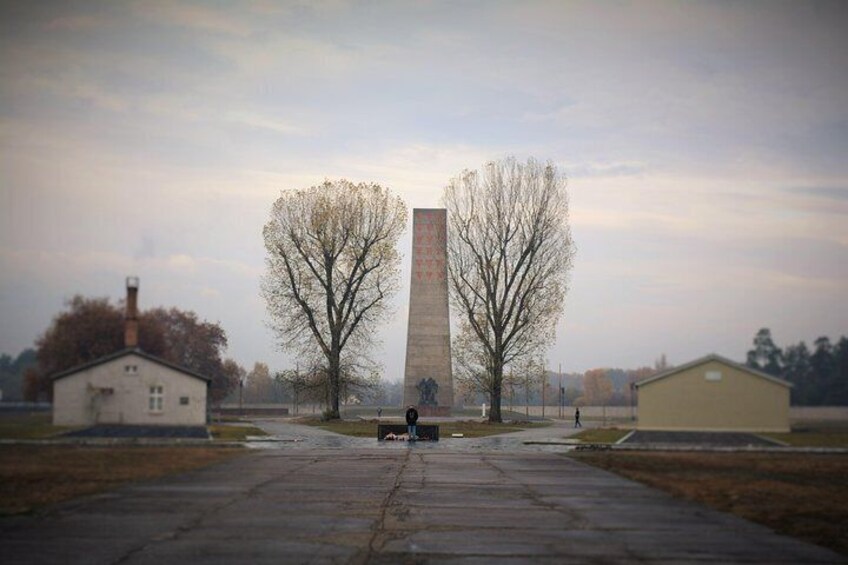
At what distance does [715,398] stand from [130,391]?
1138 inches

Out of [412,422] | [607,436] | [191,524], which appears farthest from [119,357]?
[191,524]

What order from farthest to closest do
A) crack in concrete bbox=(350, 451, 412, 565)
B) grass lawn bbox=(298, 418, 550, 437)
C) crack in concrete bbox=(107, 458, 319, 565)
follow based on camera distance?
grass lawn bbox=(298, 418, 550, 437), crack in concrete bbox=(107, 458, 319, 565), crack in concrete bbox=(350, 451, 412, 565)

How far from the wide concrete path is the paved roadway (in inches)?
1.1

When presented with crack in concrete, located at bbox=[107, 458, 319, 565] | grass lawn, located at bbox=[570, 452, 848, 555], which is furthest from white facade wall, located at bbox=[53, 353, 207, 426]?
crack in concrete, located at bbox=[107, 458, 319, 565]

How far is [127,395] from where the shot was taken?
45500 millimetres

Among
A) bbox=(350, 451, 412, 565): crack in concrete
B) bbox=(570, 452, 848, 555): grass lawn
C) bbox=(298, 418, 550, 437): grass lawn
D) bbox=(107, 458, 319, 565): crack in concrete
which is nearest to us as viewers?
bbox=(350, 451, 412, 565): crack in concrete

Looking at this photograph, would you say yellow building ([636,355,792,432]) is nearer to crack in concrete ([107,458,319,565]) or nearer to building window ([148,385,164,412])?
building window ([148,385,164,412])

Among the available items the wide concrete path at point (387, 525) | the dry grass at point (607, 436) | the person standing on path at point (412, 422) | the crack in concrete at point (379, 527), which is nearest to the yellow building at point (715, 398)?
the dry grass at point (607, 436)

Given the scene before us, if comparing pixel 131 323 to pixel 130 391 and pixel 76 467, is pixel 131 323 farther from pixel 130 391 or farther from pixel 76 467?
pixel 76 467

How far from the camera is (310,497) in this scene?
19281 millimetres

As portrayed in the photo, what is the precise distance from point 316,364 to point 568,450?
101 ft

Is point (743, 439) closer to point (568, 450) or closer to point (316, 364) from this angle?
point (568, 450)

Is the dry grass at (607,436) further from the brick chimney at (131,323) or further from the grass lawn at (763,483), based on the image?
the brick chimney at (131,323)

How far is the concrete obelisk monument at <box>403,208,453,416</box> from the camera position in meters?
72.3
